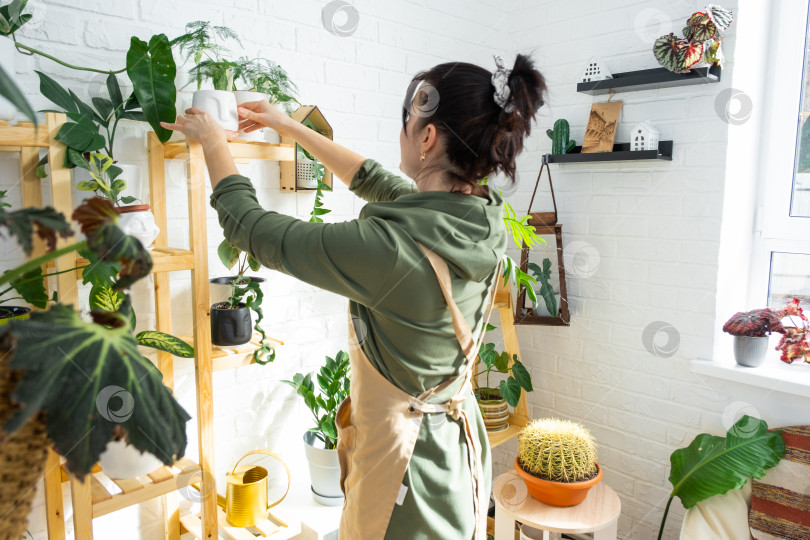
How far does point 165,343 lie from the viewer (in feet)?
3.83

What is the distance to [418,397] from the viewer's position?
106 cm

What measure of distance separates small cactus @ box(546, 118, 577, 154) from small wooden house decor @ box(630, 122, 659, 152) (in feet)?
0.82

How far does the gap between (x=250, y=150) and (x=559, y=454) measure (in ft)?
3.94

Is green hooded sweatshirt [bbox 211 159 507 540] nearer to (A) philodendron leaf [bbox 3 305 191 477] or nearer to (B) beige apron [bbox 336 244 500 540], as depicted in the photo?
(B) beige apron [bbox 336 244 500 540]

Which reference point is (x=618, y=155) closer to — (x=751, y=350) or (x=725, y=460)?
(x=751, y=350)

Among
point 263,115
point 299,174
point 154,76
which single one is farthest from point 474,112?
point 299,174

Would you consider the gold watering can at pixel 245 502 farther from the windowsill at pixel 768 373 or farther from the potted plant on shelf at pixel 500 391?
the windowsill at pixel 768 373

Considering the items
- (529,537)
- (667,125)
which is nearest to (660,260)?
(667,125)

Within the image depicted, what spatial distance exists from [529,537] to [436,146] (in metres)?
1.52

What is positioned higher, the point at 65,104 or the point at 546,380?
the point at 65,104

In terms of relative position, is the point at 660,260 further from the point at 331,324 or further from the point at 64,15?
the point at 64,15

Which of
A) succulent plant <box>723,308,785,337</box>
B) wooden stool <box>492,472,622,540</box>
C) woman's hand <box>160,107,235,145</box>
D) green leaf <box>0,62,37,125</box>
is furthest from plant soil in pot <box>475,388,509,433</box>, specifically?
green leaf <box>0,62,37,125</box>

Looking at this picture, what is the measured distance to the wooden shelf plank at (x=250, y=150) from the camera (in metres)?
1.29

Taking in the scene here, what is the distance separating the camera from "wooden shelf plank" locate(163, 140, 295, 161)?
1.29 m
